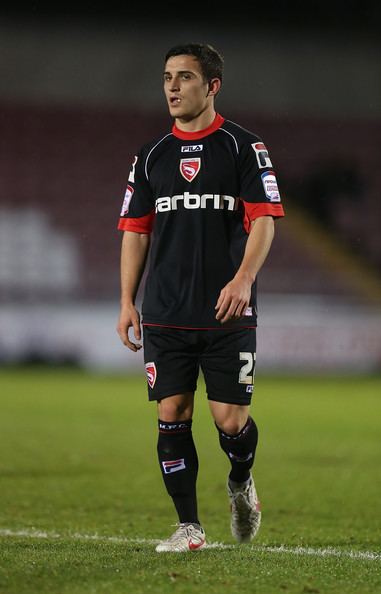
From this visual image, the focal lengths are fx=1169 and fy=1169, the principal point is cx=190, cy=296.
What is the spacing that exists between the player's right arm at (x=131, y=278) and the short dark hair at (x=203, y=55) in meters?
0.80

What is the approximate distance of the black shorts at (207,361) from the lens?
17.0 ft

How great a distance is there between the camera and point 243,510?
5582mm

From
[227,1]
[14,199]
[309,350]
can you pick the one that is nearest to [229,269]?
[309,350]

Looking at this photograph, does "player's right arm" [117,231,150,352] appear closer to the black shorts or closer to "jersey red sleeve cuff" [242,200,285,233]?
the black shorts

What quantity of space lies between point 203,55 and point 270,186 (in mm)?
658

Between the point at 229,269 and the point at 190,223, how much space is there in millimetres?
268

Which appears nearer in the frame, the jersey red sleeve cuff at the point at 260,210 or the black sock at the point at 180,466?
the jersey red sleeve cuff at the point at 260,210

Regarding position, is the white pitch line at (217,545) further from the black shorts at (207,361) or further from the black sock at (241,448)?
the black shorts at (207,361)

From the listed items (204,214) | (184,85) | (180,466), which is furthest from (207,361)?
(184,85)

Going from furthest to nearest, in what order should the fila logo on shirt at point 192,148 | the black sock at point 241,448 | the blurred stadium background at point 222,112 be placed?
the blurred stadium background at point 222,112
the black sock at point 241,448
the fila logo on shirt at point 192,148

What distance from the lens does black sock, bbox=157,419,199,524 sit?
17.3 ft

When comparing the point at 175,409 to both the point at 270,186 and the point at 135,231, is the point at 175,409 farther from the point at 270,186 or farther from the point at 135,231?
the point at 270,186

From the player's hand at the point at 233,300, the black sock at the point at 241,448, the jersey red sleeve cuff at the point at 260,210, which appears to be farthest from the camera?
the black sock at the point at 241,448

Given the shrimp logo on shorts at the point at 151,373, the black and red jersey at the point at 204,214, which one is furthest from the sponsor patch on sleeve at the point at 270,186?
the shrimp logo on shorts at the point at 151,373
